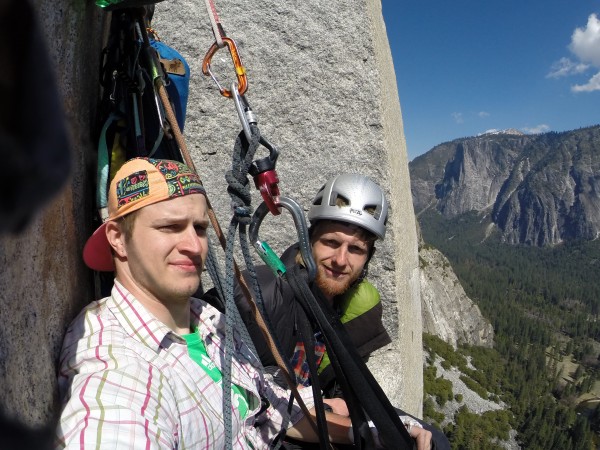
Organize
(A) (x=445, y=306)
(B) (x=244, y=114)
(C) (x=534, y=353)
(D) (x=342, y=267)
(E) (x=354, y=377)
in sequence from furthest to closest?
1. (C) (x=534, y=353)
2. (A) (x=445, y=306)
3. (D) (x=342, y=267)
4. (E) (x=354, y=377)
5. (B) (x=244, y=114)

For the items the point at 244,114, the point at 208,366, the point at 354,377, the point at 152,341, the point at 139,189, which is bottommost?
the point at 354,377

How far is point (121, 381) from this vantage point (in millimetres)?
1570

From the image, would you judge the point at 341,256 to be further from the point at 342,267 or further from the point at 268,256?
the point at 268,256

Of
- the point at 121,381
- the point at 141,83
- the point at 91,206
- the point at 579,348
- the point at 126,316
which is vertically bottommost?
the point at 579,348

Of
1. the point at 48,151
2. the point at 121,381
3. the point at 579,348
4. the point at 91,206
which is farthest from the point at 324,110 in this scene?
the point at 579,348

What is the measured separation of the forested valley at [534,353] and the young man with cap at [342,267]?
40.3 m

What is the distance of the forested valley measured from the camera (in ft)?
175

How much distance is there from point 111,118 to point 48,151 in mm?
2135

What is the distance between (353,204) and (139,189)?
1.73 meters

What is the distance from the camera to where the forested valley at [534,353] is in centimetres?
5328

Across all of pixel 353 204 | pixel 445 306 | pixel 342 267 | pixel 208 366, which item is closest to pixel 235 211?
pixel 208 366

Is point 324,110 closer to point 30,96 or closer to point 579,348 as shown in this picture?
point 30,96

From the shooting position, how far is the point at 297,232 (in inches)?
76.9

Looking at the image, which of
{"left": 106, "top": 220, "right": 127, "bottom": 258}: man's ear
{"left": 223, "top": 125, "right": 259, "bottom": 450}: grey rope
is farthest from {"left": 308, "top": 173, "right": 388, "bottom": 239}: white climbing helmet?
{"left": 106, "top": 220, "right": 127, "bottom": 258}: man's ear
